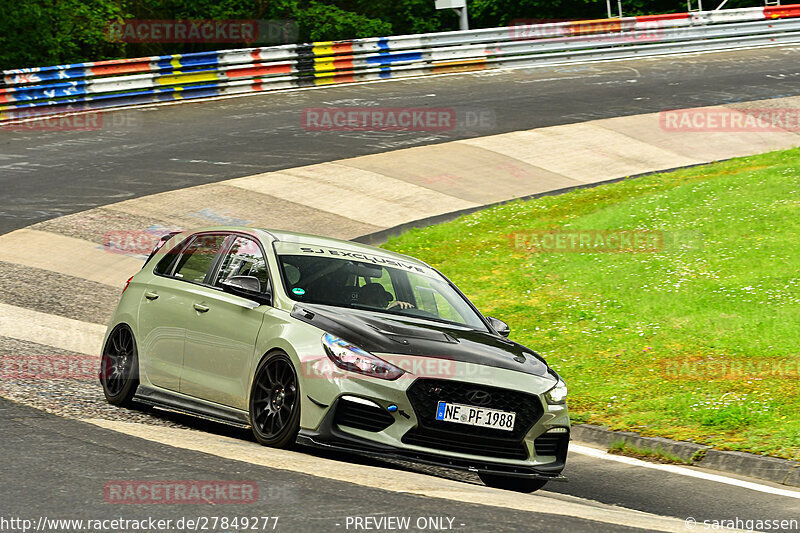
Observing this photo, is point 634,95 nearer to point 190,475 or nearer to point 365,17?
point 365,17

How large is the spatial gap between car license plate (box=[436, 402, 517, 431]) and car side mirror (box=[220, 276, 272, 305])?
1.62 meters

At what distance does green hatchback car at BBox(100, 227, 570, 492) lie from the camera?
7219mm

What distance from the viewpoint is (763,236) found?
50.0 feet

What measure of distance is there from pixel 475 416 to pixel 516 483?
96 centimetres

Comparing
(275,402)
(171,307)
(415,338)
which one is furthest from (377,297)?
(171,307)

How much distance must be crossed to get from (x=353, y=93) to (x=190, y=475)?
76.3ft

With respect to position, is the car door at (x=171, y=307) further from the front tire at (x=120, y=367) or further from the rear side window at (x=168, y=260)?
the front tire at (x=120, y=367)

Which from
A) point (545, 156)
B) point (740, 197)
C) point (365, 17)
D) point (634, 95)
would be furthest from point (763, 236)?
point (365, 17)

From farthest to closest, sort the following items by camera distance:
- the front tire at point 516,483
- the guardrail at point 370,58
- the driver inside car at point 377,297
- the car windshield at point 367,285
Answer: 1. the guardrail at point 370,58
2. the driver inside car at point 377,297
3. the car windshield at point 367,285
4. the front tire at point 516,483

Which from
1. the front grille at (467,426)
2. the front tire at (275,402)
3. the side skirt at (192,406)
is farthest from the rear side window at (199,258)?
the front grille at (467,426)

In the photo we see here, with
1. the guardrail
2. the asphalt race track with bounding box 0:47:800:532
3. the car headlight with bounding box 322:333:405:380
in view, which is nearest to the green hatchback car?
the car headlight with bounding box 322:333:405:380

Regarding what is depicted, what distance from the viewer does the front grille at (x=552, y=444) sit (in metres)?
7.72

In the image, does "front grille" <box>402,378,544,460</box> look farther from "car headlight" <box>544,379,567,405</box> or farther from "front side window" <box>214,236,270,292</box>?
"front side window" <box>214,236,270,292</box>

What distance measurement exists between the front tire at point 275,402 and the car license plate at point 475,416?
3.22 ft
